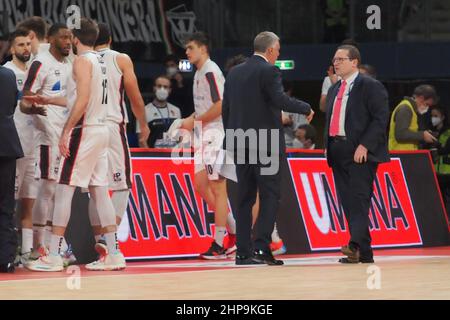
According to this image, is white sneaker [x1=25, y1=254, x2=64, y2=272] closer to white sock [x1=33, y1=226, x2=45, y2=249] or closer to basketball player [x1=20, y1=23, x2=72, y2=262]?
basketball player [x1=20, y1=23, x2=72, y2=262]

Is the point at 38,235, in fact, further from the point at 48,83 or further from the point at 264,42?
the point at 264,42

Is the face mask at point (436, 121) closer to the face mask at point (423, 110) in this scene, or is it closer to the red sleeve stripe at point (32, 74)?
the face mask at point (423, 110)

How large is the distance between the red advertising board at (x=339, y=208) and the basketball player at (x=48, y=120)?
11.5 ft

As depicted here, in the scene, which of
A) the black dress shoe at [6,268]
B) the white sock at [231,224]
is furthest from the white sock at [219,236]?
the black dress shoe at [6,268]

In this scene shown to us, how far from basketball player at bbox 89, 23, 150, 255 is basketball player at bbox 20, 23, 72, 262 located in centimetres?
38

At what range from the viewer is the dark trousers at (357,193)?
41.5 feet

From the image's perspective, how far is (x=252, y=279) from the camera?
10375mm

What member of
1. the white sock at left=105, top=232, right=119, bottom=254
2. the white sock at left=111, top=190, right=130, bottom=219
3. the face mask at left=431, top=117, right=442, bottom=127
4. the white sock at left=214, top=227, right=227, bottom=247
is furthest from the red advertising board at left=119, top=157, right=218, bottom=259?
the face mask at left=431, top=117, right=442, bottom=127

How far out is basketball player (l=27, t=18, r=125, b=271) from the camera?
1177 cm

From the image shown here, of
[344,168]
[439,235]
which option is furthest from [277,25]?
[344,168]

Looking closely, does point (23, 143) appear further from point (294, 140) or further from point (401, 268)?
point (294, 140)

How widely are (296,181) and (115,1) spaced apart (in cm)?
887

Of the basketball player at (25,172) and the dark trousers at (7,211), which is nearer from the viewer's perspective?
the dark trousers at (7,211)

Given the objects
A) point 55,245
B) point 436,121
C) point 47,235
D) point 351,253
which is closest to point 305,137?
point 436,121
